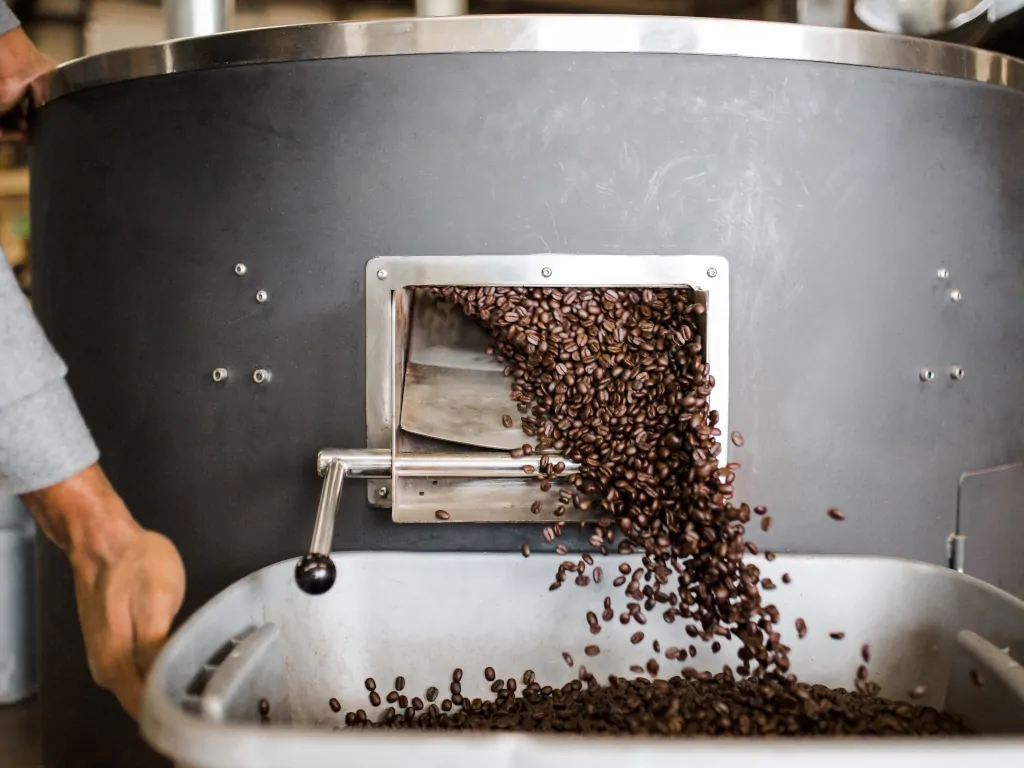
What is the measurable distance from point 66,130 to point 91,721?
101 centimetres

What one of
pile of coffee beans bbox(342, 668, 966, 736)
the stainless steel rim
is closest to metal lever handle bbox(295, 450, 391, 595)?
pile of coffee beans bbox(342, 668, 966, 736)

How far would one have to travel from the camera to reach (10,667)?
198cm

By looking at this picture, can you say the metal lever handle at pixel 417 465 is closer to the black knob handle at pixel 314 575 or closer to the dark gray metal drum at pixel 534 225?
the dark gray metal drum at pixel 534 225

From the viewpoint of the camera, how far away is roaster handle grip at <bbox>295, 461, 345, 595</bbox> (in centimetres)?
90

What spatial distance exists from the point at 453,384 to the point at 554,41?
0.53 meters

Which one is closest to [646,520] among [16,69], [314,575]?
[314,575]

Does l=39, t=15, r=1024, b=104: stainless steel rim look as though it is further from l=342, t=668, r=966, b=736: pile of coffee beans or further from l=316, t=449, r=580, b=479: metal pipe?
l=342, t=668, r=966, b=736: pile of coffee beans

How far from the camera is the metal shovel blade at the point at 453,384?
1191mm

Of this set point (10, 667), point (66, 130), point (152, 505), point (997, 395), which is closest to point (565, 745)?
point (152, 505)

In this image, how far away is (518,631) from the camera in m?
1.15

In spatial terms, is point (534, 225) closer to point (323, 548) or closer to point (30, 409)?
point (323, 548)

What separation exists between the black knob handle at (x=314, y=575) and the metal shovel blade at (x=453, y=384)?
12.2 inches

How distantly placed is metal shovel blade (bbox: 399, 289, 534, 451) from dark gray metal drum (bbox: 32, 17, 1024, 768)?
102mm

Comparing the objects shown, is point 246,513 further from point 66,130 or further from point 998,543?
point 998,543
